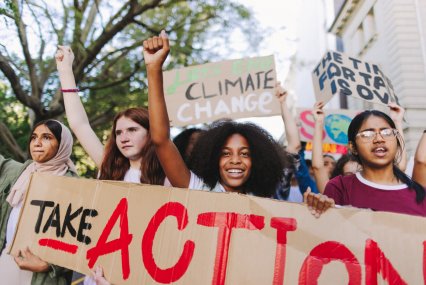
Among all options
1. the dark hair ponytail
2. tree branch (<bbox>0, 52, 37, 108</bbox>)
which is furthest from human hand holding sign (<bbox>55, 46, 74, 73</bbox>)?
tree branch (<bbox>0, 52, 37, 108</bbox>)

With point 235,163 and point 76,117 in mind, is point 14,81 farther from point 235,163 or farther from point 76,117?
point 235,163

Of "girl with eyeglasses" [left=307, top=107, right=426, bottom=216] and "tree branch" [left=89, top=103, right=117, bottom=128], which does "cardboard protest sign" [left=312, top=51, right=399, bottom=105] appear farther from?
"tree branch" [left=89, top=103, right=117, bottom=128]

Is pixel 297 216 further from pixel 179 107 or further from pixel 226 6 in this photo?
pixel 226 6

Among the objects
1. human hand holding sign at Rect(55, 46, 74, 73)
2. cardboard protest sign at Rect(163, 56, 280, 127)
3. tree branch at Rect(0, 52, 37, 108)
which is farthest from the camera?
tree branch at Rect(0, 52, 37, 108)

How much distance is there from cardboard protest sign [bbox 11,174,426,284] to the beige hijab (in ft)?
1.79

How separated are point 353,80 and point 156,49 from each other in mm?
2634

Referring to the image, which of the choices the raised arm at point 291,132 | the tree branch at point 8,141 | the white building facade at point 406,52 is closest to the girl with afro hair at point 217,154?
the raised arm at point 291,132

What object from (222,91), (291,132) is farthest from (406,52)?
(291,132)

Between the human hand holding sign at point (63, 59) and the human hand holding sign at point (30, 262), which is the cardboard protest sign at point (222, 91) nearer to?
the human hand holding sign at point (63, 59)

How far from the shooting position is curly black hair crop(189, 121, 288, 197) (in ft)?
7.25

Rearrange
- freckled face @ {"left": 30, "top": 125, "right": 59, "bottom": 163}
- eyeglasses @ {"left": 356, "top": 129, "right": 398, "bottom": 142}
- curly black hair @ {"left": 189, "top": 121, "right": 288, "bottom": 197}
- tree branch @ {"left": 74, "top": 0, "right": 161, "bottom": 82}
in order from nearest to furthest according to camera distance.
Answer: eyeglasses @ {"left": 356, "top": 129, "right": 398, "bottom": 142} < curly black hair @ {"left": 189, "top": 121, "right": 288, "bottom": 197} < freckled face @ {"left": 30, "top": 125, "right": 59, "bottom": 163} < tree branch @ {"left": 74, "top": 0, "right": 161, "bottom": 82}

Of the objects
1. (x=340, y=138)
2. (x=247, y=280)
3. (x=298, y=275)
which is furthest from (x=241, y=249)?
(x=340, y=138)

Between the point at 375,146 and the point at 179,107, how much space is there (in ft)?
8.01

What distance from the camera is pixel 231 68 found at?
430 centimetres
